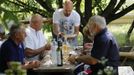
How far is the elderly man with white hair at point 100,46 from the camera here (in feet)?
16.7

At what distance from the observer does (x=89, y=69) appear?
17.5 feet

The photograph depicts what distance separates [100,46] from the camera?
200 inches

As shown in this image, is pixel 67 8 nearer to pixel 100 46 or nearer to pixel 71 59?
pixel 71 59

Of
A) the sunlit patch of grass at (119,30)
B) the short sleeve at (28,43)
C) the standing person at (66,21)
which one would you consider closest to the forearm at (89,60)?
the short sleeve at (28,43)

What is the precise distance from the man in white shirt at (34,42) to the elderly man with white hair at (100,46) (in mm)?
1067

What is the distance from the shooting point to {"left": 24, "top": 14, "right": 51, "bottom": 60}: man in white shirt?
6.22m

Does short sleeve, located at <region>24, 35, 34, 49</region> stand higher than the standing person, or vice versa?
the standing person

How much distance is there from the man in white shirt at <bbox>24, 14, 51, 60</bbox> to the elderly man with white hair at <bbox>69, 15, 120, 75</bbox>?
107 cm

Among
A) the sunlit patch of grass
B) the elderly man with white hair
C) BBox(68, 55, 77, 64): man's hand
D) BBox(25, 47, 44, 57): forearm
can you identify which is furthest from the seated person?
the sunlit patch of grass

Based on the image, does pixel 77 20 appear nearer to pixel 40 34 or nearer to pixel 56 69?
pixel 40 34

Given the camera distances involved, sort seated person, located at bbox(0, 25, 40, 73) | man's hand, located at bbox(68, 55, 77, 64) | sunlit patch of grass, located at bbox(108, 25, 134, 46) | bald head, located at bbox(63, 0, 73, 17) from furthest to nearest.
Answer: sunlit patch of grass, located at bbox(108, 25, 134, 46) < bald head, located at bbox(63, 0, 73, 17) < man's hand, located at bbox(68, 55, 77, 64) < seated person, located at bbox(0, 25, 40, 73)

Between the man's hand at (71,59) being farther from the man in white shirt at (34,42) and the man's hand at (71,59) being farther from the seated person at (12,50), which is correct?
the man in white shirt at (34,42)

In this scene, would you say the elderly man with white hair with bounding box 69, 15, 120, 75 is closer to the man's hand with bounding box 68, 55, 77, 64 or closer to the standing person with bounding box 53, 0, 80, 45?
the man's hand with bounding box 68, 55, 77, 64

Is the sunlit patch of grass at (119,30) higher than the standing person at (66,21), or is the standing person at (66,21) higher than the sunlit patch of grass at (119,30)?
the standing person at (66,21)
